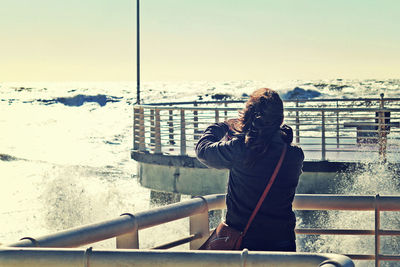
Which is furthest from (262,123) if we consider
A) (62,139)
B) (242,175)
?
(62,139)

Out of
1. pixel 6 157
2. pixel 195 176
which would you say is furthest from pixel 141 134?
pixel 6 157

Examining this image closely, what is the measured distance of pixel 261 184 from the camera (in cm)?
310

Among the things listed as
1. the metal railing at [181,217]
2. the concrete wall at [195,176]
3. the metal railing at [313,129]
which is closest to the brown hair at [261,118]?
the metal railing at [181,217]

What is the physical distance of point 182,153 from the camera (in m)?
15.1

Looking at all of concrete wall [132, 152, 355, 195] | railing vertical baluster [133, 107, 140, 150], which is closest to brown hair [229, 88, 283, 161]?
concrete wall [132, 152, 355, 195]

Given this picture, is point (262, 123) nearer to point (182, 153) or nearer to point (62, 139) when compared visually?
point (182, 153)

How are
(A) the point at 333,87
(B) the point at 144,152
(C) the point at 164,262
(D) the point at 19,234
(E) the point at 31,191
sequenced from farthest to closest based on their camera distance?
1. (A) the point at 333,87
2. (E) the point at 31,191
3. (D) the point at 19,234
4. (B) the point at 144,152
5. (C) the point at 164,262

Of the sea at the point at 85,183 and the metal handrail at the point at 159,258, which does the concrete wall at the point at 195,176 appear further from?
the metal handrail at the point at 159,258

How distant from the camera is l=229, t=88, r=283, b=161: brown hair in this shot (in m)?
3.08

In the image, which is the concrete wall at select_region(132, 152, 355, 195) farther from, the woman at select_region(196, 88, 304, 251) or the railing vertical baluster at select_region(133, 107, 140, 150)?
the woman at select_region(196, 88, 304, 251)

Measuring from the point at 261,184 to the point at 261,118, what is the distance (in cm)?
28

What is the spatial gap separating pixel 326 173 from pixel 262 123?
10.6 metres

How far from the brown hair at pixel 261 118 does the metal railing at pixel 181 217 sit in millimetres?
582

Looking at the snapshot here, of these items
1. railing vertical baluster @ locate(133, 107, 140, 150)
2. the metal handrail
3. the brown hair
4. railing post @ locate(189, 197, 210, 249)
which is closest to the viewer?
the metal handrail
